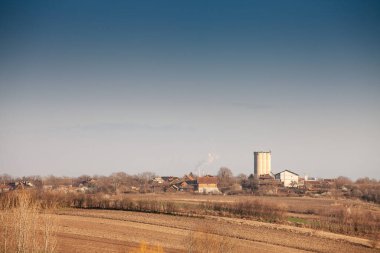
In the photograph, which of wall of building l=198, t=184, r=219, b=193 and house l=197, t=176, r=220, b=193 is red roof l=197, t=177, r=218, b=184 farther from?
wall of building l=198, t=184, r=219, b=193

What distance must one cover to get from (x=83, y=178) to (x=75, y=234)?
92172mm

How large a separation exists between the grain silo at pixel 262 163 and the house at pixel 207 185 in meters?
24.9

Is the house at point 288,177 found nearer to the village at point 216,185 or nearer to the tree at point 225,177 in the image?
the village at point 216,185

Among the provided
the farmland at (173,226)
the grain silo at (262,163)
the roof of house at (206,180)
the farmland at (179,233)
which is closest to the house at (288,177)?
the grain silo at (262,163)

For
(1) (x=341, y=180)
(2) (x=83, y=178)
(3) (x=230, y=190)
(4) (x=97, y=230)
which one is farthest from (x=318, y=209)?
(2) (x=83, y=178)

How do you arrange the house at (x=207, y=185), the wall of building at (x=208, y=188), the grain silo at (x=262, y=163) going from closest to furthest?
the wall of building at (x=208, y=188) < the house at (x=207, y=185) < the grain silo at (x=262, y=163)

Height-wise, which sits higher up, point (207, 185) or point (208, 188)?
point (207, 185)

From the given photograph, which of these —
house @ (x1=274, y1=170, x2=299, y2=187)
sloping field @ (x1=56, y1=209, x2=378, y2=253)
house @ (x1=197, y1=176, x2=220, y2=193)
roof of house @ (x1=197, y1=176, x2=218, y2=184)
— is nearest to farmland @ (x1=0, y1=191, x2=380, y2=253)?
sloping field @ (x1=56, y1=209, x2=378, y2=253)

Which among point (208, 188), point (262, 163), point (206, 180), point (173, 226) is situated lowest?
point (173, 226)

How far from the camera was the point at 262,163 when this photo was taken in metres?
123

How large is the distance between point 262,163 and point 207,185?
1156 inches

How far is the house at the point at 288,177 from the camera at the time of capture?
365 ft

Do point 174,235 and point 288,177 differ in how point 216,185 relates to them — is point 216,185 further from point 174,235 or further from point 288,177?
point 174,235

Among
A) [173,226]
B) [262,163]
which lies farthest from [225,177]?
[173,226]
